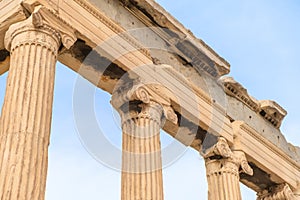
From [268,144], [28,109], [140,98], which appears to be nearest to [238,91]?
[268,144]

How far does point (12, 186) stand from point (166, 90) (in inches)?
270

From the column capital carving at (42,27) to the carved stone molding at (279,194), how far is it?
1058 cm

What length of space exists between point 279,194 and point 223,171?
3.51 metres

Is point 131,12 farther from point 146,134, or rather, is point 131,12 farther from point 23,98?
point 23,98

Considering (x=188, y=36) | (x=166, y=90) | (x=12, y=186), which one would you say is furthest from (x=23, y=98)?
(x=188, y=36)

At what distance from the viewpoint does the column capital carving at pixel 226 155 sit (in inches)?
711

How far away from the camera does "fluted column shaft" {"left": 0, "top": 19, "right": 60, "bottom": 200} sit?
1090cm

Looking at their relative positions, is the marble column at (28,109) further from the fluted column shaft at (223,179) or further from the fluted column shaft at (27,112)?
the fluted column shaft at (223,179)

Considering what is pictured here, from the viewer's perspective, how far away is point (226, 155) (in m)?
18.0

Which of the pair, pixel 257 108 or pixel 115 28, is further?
pixel 257 108

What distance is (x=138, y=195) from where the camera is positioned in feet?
46.8

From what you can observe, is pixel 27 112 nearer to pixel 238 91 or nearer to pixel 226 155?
pixel 226 155

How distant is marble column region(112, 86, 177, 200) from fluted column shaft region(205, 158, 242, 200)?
2.85m

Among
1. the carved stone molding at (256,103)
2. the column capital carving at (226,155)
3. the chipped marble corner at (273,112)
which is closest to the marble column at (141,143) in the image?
the column capital carving at (226,155)
